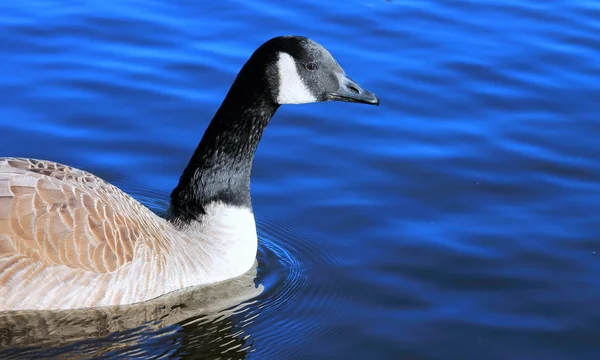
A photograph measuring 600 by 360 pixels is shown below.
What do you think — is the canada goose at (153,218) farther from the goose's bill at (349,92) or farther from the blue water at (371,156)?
the blue water at (371,156)

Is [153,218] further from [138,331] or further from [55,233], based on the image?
[138,331]

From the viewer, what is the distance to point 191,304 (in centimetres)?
762

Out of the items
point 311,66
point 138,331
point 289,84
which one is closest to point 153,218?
point 138,331

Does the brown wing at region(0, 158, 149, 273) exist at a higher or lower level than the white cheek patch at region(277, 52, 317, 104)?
lower

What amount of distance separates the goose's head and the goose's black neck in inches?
1.9

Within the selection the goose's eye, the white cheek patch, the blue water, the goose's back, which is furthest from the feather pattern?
the goose's eye

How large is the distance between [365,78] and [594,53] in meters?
3.18

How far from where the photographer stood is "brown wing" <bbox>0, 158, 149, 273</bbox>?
7.03 metres

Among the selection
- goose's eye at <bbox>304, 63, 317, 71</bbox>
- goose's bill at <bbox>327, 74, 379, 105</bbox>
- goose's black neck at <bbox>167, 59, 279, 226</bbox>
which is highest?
goose's eye at <bbox>304, 63, 317, 71</bbox>

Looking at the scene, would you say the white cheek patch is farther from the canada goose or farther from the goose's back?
the goose's back

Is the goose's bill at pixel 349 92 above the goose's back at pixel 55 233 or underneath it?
above

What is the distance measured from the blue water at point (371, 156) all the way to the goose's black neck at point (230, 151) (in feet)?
2.67

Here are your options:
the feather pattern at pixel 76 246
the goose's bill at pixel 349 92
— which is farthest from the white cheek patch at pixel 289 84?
the feather pattern at pixel 76 246

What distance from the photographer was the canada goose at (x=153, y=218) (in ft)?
23.2
